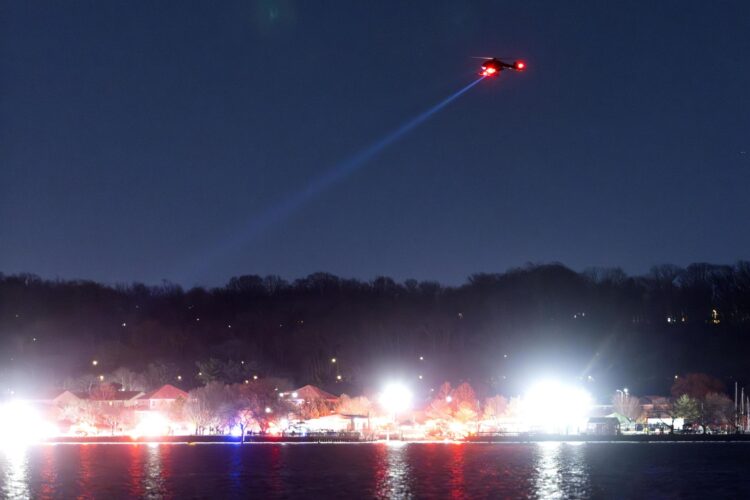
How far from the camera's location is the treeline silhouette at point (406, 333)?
340ft

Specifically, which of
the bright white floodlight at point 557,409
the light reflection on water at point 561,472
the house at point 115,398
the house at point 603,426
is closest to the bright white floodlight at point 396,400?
the bright white floodlight at point 557,409

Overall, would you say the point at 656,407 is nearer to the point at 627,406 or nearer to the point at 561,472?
the point at 627,406

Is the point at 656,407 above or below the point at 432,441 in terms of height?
above

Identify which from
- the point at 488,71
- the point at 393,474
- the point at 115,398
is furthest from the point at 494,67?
the point at 115,398

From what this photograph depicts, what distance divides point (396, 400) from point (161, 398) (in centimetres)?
1984

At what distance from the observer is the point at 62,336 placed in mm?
116125

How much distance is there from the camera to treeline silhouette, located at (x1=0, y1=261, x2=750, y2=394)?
340ft

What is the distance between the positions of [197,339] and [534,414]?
45.6m

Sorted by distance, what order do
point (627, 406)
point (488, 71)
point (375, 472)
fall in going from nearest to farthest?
point (488, 71)
point (375, 472)
point (627, 406)

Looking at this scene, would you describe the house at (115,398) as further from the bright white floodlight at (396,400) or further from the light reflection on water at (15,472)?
the bright white floodlight at (396,400)

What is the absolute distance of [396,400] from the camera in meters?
84.8

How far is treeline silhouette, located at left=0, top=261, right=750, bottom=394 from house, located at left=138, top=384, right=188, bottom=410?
749cm

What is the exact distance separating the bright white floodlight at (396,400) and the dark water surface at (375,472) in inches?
639

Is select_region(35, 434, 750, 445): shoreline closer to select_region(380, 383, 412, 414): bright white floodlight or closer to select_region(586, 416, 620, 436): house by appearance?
select_region(586, 416, 620, 436): house
